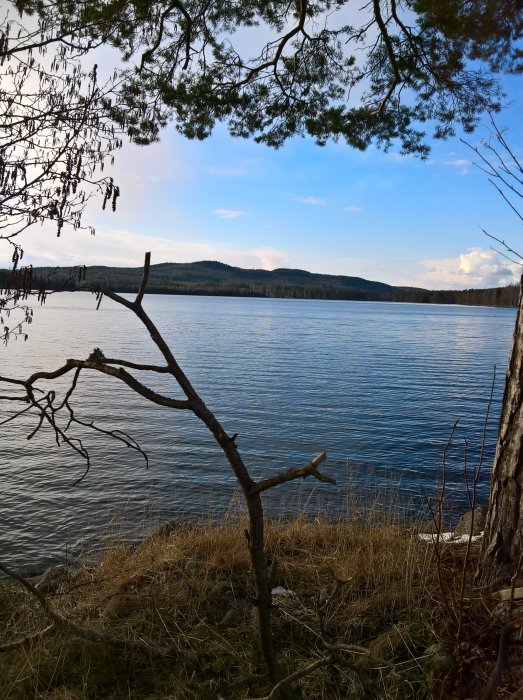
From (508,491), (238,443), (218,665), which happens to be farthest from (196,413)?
(238,443)

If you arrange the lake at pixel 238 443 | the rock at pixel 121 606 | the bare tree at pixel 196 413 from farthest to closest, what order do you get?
the lake at pixel 238 443 < the rock at pixel 121 606 < the bare tree at pixel 196 413

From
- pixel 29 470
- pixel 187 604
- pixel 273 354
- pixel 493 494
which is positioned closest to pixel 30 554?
pixel 29 470

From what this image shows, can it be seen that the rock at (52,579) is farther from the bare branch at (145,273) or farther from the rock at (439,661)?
the bare branch at (145,273)

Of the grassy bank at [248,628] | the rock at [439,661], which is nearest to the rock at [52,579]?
the grassy bank at [248,628]

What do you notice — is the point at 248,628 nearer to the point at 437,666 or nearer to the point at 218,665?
the point at 218,665

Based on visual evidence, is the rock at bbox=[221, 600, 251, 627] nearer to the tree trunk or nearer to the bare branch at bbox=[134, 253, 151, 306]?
the tree trunk

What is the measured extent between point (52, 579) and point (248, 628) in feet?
12.3

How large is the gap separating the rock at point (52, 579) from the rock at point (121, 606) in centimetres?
197

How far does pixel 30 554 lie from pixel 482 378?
2769cm

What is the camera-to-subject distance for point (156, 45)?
7.18 metres

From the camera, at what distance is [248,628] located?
4070mm

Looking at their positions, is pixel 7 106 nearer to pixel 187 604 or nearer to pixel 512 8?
pixel 187 604

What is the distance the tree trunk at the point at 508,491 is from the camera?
3852 millimetres

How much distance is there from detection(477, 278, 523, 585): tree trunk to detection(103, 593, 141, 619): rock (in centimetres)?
276
